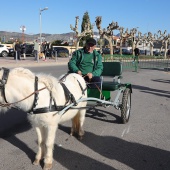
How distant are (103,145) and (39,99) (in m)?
1.88

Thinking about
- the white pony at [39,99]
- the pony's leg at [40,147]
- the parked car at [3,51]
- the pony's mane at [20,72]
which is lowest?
the pony's leg at [40,147]

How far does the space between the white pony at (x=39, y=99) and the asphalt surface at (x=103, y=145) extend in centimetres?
43

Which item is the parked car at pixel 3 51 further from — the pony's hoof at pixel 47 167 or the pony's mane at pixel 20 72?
the pony's mane at pixel 20 72

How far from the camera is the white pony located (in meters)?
3.28

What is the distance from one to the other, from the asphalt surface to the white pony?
0.43 meters

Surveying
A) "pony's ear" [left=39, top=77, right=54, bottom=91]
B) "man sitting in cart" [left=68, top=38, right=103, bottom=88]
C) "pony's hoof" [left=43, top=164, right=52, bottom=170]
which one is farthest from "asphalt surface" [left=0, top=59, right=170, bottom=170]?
"pony's ear" [left=39, top=77, right=54, bottom=91]

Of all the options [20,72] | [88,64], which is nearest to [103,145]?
[88,64]

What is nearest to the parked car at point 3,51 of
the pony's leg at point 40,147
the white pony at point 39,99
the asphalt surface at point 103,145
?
the asphalt surface at point 103,145

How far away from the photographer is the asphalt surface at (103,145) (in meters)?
4.08

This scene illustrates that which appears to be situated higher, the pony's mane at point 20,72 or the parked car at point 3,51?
the parked car at point 3,51

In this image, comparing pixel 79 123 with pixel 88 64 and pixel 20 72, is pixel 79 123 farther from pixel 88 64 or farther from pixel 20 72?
pixel 20 72

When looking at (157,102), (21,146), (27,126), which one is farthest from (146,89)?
(21,146)

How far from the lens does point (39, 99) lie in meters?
3.54

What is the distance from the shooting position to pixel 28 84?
11.2 feet
